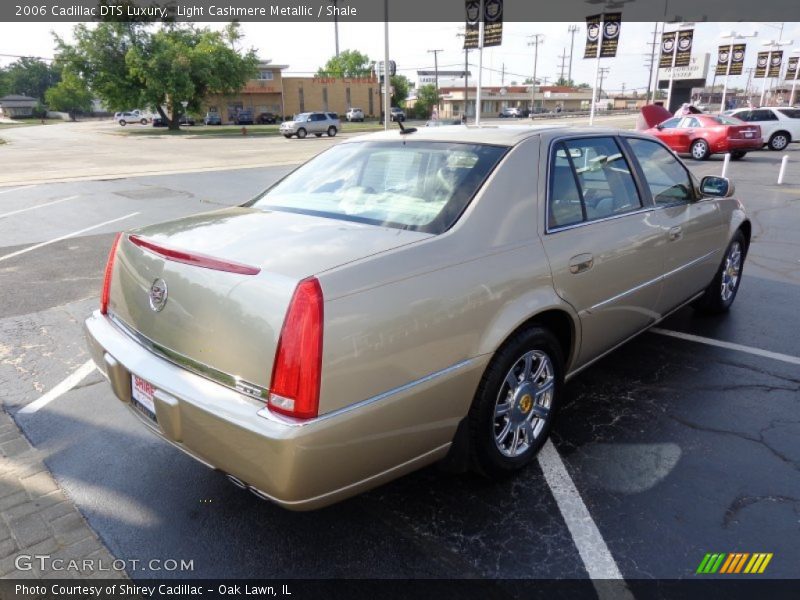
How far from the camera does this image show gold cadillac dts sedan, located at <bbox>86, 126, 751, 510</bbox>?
6.66ft

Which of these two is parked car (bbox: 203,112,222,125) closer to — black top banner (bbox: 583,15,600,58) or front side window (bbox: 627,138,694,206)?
black top banner (bbox: 583,15,600,58)

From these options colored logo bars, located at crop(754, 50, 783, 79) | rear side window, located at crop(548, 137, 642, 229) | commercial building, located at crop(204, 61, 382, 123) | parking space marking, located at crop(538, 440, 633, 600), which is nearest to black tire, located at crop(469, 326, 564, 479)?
parking space marking, located at crop(538, 440, 633, 600)

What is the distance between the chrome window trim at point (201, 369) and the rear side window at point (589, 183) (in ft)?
5.62

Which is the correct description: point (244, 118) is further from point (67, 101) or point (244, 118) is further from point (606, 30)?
point (67, 101)

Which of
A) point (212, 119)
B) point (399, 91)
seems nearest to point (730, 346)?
point (212, 119)

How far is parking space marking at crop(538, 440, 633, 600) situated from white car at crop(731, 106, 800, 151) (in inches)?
989

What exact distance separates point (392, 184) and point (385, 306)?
1148 mm

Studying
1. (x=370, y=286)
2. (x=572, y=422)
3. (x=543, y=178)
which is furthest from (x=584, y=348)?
(x=370, y=286)

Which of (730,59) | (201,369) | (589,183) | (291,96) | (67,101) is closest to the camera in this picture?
(201,369)

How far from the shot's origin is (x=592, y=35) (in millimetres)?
25422

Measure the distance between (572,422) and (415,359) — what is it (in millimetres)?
1671

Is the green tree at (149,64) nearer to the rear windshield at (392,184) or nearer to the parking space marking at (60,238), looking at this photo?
the parking space marking at (60,238)

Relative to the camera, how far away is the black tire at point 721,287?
4.94 meters

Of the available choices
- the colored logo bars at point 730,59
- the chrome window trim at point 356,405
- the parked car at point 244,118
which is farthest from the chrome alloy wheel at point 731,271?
the parked car at point 244,118
